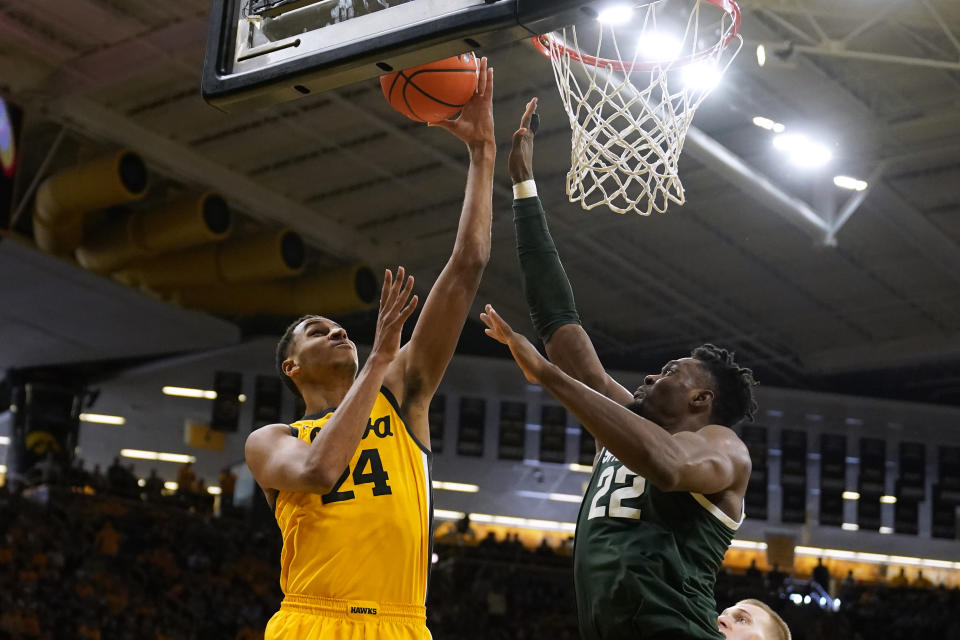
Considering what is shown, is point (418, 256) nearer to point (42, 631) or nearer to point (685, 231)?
point (685, 231)

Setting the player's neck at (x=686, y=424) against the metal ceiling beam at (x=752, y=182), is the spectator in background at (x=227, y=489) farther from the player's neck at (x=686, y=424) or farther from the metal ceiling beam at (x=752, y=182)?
the player's neck at (x=686, y=424)

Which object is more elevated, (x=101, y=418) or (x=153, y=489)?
(x=101, y=418)

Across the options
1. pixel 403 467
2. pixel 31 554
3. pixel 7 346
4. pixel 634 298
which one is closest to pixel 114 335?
pixel 7 346

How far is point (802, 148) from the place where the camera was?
11.8 meters

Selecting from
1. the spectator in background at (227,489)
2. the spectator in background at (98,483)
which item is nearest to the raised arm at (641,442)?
the spectator in background at (98,483)

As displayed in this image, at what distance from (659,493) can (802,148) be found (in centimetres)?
902

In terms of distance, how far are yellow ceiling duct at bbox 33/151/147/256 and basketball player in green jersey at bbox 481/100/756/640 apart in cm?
959

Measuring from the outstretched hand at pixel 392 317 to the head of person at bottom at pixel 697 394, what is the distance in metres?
0.76

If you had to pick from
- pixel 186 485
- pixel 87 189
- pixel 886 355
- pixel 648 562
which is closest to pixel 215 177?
pixel 87 189

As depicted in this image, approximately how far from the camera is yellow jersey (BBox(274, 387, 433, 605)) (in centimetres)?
343

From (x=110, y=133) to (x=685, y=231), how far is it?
23.3 feet

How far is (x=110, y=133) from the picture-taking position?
13.2 metres

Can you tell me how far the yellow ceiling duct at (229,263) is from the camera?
13945 millimetres

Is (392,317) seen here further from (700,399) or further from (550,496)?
(550,496)
